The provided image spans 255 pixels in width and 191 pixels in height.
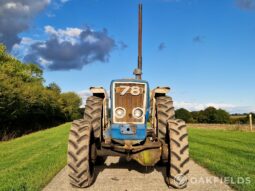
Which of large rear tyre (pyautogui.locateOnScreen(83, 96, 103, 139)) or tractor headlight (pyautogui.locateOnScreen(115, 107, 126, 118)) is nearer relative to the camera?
tractor headlight (pyautogui.locateOnScreen(115, 107, 126, 118))

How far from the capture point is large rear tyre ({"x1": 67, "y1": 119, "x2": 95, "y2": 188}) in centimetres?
786

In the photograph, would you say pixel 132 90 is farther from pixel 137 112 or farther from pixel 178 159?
pixel 178 159

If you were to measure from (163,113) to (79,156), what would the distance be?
267 centimetres

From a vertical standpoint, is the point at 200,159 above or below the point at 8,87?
below

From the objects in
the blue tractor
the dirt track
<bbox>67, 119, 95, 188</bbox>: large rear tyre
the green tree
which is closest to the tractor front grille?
the blue tractor

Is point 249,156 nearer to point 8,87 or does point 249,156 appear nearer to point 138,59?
point 138,59

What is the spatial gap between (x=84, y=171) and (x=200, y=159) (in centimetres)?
527

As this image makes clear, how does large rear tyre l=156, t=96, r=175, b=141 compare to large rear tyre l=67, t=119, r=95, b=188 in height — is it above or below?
above

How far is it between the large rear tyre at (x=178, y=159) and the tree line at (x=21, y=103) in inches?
1040

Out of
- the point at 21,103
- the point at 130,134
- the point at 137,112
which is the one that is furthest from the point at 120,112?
the point at 21,103

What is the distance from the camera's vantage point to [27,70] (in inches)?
3177

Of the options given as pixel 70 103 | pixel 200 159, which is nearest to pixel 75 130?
pixel 200 159

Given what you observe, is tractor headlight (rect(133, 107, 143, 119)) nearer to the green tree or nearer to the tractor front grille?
the tractor front grille

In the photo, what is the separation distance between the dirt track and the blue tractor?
0.32 meters
